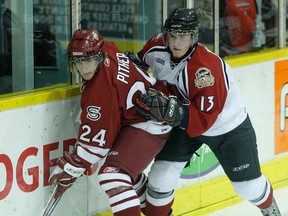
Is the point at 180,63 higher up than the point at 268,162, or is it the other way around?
the point at 180,63

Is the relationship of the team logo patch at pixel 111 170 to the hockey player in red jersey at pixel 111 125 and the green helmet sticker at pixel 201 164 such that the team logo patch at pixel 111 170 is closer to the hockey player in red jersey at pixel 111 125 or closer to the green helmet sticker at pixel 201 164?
the hockey player in red jersey at pixel 111 125

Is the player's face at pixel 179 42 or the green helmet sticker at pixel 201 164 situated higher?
the player's face at pixel 179 42

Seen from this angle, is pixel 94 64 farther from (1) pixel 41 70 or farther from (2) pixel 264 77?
(2) pixel 264 77

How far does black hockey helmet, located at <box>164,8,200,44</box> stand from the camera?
13.2ft

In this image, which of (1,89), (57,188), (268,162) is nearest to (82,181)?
(57,188)

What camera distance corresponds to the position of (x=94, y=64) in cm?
393

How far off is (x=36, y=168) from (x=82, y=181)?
31cm

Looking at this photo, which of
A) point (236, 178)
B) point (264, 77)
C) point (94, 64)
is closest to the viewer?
point (94, 64)

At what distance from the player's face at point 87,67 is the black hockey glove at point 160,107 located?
0.22 meters

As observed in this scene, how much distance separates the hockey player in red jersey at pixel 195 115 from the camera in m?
4.03

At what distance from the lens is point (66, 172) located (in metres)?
4.07

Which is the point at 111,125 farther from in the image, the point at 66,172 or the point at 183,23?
the point at 183,23

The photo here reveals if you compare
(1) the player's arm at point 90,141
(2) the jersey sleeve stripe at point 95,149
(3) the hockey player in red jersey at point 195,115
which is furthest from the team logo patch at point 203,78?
(2) the jersey sleeve stripe at point 95,149

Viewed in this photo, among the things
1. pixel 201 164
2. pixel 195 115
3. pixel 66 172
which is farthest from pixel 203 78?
pixel 201 164
